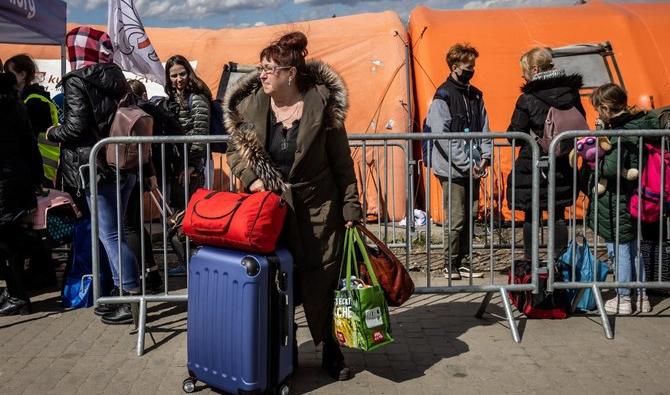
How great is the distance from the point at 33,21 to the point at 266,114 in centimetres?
561

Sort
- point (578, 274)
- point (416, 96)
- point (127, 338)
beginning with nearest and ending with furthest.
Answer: point (127, 338)
point (578, 274)
point (416, 96)

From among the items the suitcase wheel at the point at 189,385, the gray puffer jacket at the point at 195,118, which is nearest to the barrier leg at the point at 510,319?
the suitcase wheel at the point at 189,385

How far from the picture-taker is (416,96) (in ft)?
35.3

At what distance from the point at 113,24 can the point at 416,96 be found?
4.02 m

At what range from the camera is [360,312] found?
440 cm

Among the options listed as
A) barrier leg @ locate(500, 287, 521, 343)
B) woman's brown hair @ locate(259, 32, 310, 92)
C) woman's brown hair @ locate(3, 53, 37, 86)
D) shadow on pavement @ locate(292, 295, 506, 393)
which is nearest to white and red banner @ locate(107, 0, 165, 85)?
woman's brown hair @ locate(3, 53, 37, 86)

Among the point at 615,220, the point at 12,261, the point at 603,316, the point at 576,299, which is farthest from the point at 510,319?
the point at 12,261

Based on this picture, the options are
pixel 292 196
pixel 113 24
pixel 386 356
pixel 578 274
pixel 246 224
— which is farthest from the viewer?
pixel 113 24

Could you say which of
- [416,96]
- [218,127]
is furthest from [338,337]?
[416,96]

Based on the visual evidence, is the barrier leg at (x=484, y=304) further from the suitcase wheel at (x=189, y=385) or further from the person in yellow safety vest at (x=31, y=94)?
the person in yellow safety vest at (x=31, y=94)

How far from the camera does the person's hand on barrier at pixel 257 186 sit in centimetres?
446

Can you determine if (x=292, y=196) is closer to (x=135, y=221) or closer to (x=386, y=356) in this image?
(x=386, y=356)

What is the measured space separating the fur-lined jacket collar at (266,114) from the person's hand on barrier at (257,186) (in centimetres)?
4

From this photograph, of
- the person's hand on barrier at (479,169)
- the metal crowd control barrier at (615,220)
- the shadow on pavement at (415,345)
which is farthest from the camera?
the person's hand on barrier at (479,169)
